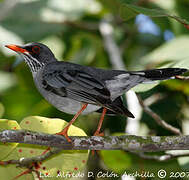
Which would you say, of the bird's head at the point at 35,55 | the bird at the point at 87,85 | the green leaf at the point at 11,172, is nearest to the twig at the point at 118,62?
the bird at the point at 87,85

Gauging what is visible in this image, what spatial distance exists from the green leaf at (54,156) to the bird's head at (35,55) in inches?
56.3

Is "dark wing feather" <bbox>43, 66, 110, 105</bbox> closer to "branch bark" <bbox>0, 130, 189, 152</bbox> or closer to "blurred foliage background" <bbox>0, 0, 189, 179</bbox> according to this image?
"branch bark" <bbox>0, 130, 189, 152</bbox>

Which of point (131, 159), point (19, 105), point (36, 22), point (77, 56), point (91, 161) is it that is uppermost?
point (36, 22)

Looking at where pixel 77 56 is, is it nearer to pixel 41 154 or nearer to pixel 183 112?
pixel 183 112

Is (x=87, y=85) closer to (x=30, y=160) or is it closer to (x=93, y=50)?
(x=30, y=160)

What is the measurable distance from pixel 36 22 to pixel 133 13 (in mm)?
3878

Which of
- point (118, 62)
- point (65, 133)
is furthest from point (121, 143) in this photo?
point (118, 62)

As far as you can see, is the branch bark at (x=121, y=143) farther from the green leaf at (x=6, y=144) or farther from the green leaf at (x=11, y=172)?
the green leaf at (x=11, y=172)


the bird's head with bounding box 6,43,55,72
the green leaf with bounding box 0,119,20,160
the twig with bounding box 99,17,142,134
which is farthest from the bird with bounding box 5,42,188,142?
the twig with bounding box 99,17,142,134

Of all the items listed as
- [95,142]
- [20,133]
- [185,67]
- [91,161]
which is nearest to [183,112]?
[91,161]

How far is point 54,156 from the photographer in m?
4.15

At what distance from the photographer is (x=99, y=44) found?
834cm

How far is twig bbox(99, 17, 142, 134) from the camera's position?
5.63m

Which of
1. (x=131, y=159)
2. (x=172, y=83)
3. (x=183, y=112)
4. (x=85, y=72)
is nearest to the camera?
(x=85, y=72)
